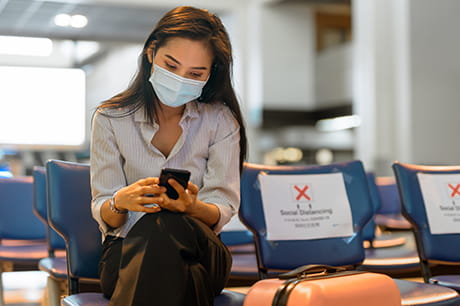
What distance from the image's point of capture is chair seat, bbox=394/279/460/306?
1.96 metres

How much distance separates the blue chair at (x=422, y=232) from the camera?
2541mm

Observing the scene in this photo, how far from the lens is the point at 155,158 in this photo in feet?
6.46

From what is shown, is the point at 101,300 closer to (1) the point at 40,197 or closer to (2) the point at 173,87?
(2) the point at 173,87

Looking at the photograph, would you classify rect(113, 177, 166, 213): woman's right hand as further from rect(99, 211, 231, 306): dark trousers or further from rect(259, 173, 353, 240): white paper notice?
rect(259, 173, 353, 240): white paper notice

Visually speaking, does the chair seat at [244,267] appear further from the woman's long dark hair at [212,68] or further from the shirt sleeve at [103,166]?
the shirt sleeve at [103,166]

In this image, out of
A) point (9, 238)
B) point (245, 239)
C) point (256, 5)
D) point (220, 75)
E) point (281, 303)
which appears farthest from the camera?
point (256, 5)

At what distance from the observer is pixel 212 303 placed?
1709 mm

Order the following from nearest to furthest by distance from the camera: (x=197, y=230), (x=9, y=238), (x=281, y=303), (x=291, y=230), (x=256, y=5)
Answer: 1. (x=281, y=303)
2. (x=197, y=230)
3. (x=291, y=230)
4. (x=9, y=238)
5. (x=256, y=5)

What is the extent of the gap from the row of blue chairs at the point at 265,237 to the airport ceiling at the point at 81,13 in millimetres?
8072

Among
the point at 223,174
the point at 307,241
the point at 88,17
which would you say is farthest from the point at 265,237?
the point at 88,17

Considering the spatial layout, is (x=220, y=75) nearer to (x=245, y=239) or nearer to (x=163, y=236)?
(x=163, y=236)

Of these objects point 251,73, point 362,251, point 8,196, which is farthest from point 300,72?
point 362,251

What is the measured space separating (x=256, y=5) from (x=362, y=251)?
27.8 ft

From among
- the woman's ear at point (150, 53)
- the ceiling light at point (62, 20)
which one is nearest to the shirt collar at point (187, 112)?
the woman's ear at point (150, 53)
